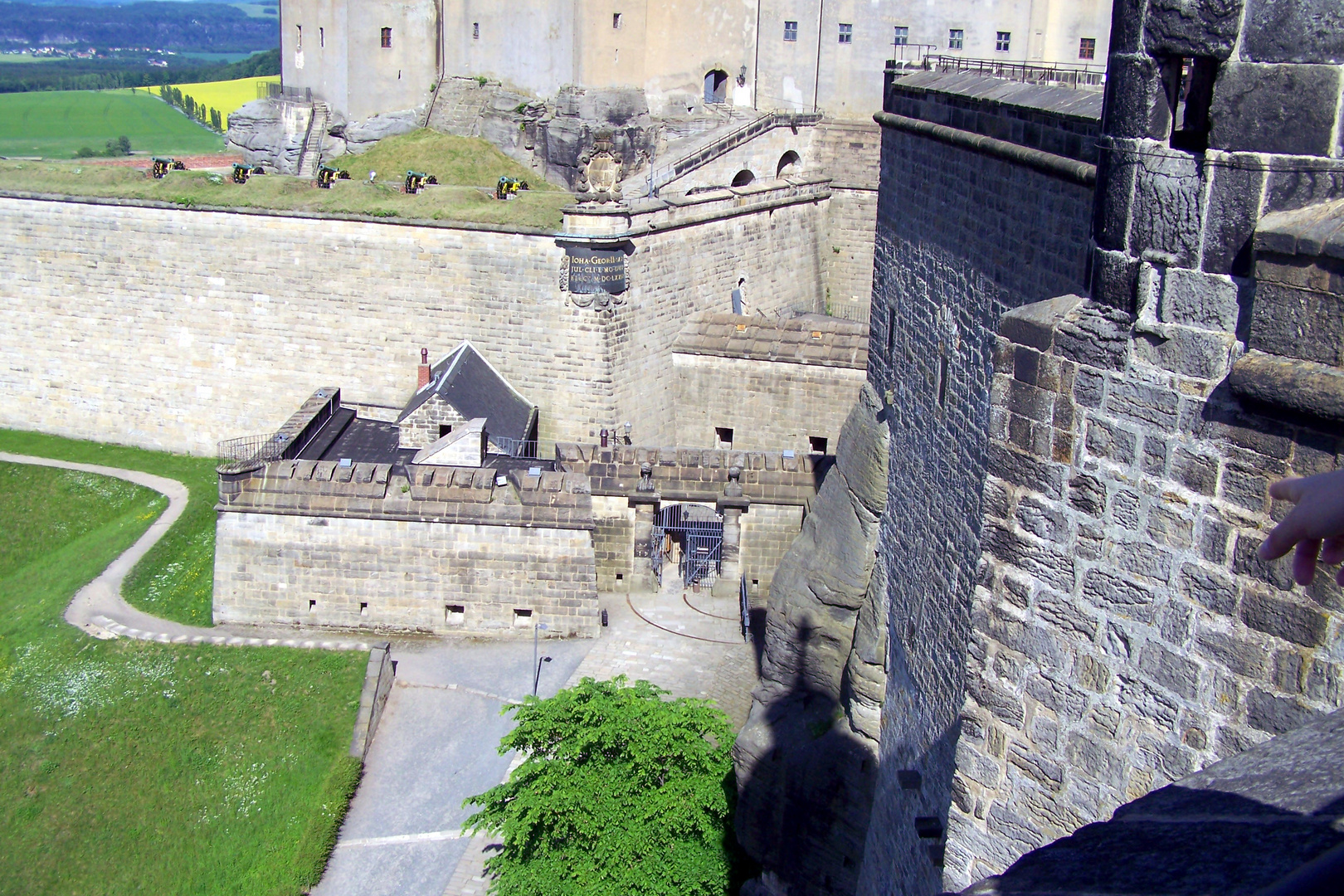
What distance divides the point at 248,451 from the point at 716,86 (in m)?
18.2

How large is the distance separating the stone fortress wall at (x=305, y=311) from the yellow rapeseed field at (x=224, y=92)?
83326 millimetres

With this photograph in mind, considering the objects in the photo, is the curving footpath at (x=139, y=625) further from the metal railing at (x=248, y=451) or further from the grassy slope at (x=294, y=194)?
the grassy slope at (x=294, y=194)

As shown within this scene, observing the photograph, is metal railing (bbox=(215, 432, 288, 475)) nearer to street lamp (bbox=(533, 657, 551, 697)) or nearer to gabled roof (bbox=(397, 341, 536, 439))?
gabled roof (bbox=(397, 341, 536, 439))

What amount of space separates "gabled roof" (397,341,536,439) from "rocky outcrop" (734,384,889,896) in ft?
33.2

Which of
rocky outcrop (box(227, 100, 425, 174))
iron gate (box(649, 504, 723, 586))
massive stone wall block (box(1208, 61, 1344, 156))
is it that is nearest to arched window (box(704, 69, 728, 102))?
rocky outcrop (box(227, 100, 425, 174))

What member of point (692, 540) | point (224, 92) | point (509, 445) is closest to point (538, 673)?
point (692, 540)

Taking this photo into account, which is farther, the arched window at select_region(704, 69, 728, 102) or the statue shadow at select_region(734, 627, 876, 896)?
the arched window at select_region(704, 69, 728, 102)

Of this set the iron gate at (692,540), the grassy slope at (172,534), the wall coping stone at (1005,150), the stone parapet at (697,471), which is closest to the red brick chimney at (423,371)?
the grassy slope at (172,534)

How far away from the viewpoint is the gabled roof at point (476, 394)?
23.7 m

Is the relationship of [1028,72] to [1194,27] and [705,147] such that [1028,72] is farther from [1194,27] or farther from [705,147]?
[1194,27]

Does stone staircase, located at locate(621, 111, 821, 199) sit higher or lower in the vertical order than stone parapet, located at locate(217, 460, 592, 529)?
higher

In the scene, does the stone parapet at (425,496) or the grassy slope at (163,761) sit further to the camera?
the stone parapet at (425,496)

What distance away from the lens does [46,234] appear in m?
27.5

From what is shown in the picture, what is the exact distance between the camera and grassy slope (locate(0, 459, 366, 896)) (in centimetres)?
1602
